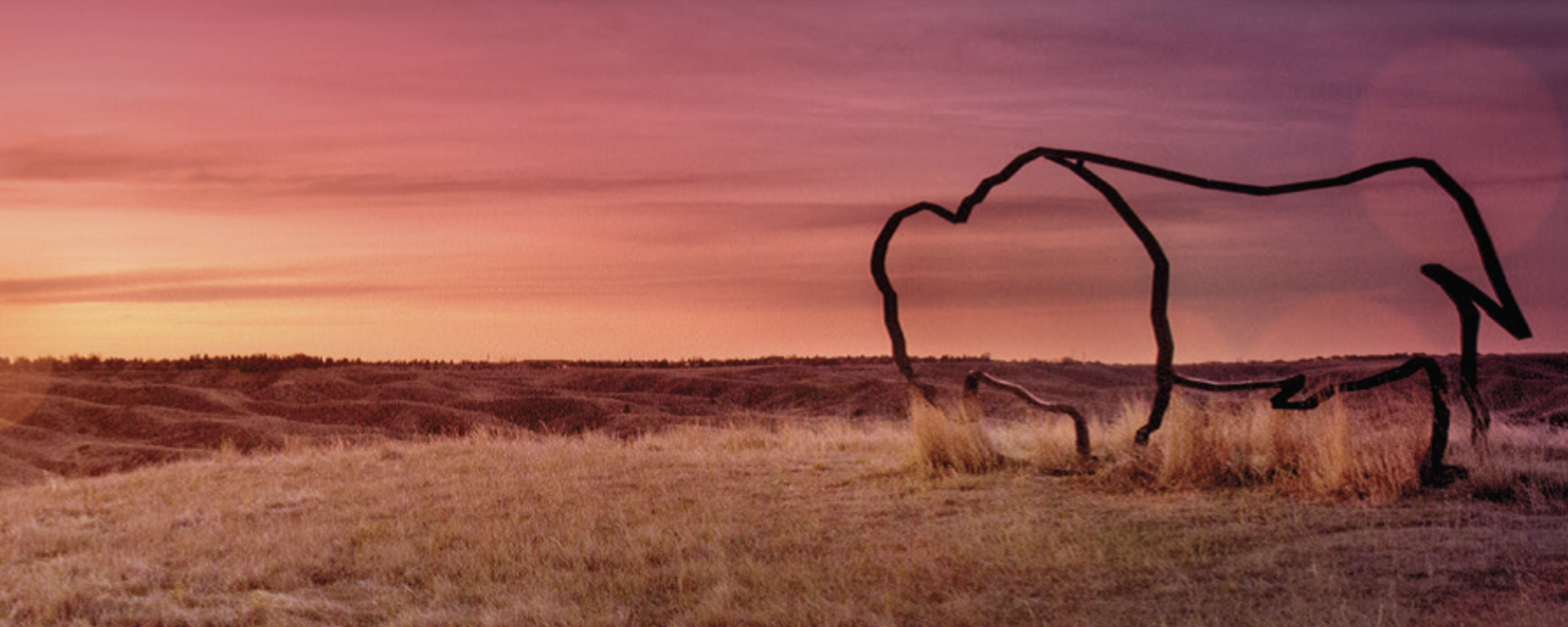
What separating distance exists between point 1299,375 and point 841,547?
3.95 metres

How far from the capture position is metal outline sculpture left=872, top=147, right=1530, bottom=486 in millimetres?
9320

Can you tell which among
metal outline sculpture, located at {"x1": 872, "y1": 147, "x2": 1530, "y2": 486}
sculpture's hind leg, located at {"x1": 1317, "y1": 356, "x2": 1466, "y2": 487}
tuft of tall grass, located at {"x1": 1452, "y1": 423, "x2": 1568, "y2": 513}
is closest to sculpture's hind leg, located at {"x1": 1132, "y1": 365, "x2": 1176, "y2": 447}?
metal outline sculpture, located at {"x1": 872, "y1": 147, "x2": 1530, "y2": 486}

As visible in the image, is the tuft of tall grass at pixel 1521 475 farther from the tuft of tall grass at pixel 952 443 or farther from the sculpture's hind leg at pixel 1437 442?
the tuft of tall grass at pixel 952 443

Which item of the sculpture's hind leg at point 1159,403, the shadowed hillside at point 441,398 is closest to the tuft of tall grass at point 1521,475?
the sculpture's hind leg at point 1159,403

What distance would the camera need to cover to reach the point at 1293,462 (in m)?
9.69

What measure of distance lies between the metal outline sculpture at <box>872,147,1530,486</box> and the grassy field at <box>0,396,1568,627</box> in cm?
28

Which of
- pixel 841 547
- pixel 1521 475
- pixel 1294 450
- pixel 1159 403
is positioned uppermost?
pixel 1159 403

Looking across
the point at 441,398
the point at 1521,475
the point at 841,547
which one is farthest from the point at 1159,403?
the point at 441,398

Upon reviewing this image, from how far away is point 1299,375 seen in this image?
390 inches

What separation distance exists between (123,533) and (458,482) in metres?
2.85

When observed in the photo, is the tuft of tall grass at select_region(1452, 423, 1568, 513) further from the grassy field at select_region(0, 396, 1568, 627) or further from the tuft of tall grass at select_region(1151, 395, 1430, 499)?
the tuft of tall grass at select_region(1151, 395, 1430, 499)

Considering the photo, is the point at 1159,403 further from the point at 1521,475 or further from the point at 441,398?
the point at 441,398

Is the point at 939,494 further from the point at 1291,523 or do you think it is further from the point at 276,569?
the point at 276,569

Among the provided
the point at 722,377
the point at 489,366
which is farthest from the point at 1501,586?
the point at 489,366
